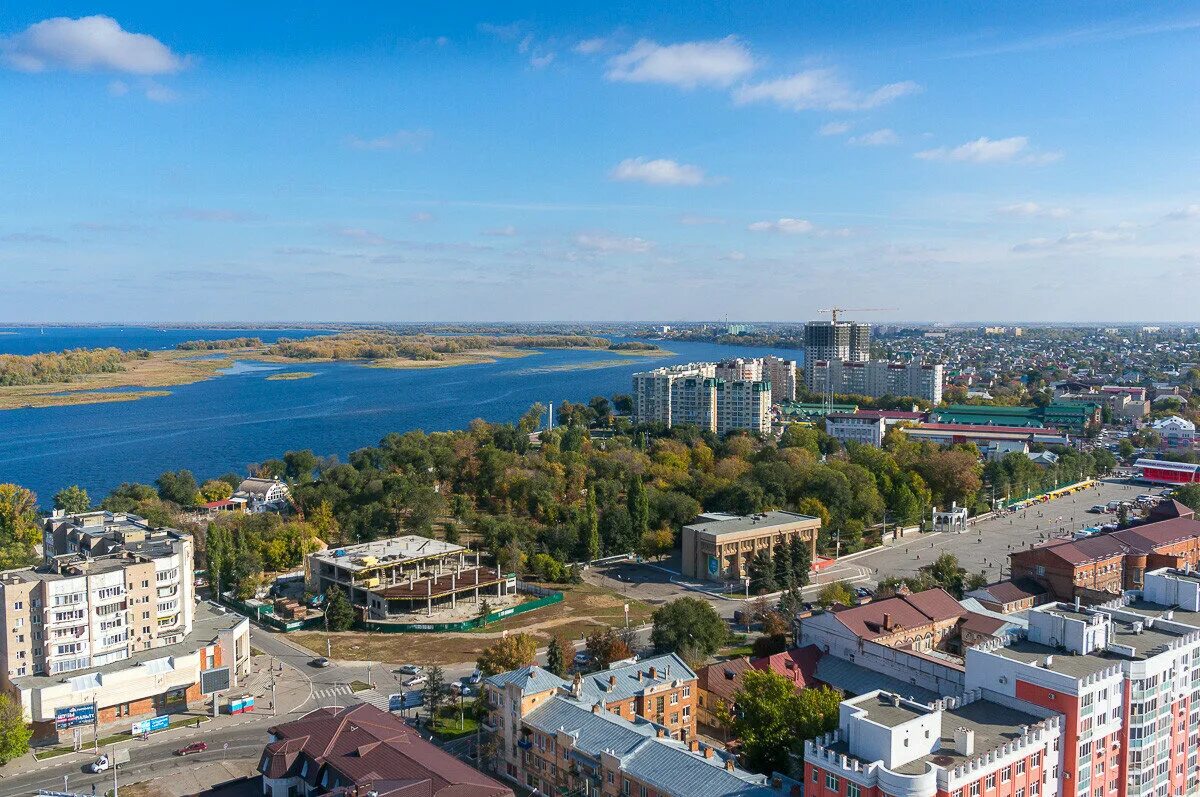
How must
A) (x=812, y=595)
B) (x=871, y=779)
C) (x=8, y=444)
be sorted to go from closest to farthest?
(x=871, y=779) < (x=812, y=595) < (x=8, y=444)

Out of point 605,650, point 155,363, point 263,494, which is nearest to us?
point 605,650

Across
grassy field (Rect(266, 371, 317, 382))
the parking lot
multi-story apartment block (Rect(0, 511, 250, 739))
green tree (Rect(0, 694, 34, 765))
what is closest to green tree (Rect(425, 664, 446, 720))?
multi-story apartment block (Rect(0, 511, 250, 739))

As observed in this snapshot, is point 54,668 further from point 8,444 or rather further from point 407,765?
point 8,444

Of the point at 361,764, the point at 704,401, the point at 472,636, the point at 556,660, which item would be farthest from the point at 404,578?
the point at 704,401

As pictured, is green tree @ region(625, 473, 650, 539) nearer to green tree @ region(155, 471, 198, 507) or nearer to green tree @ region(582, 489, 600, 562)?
green tree @ region(582, 489, 600, 562)

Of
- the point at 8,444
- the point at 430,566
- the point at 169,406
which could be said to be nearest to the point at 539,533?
the point at 430,566

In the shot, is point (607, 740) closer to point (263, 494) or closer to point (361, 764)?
point (361, 764)
